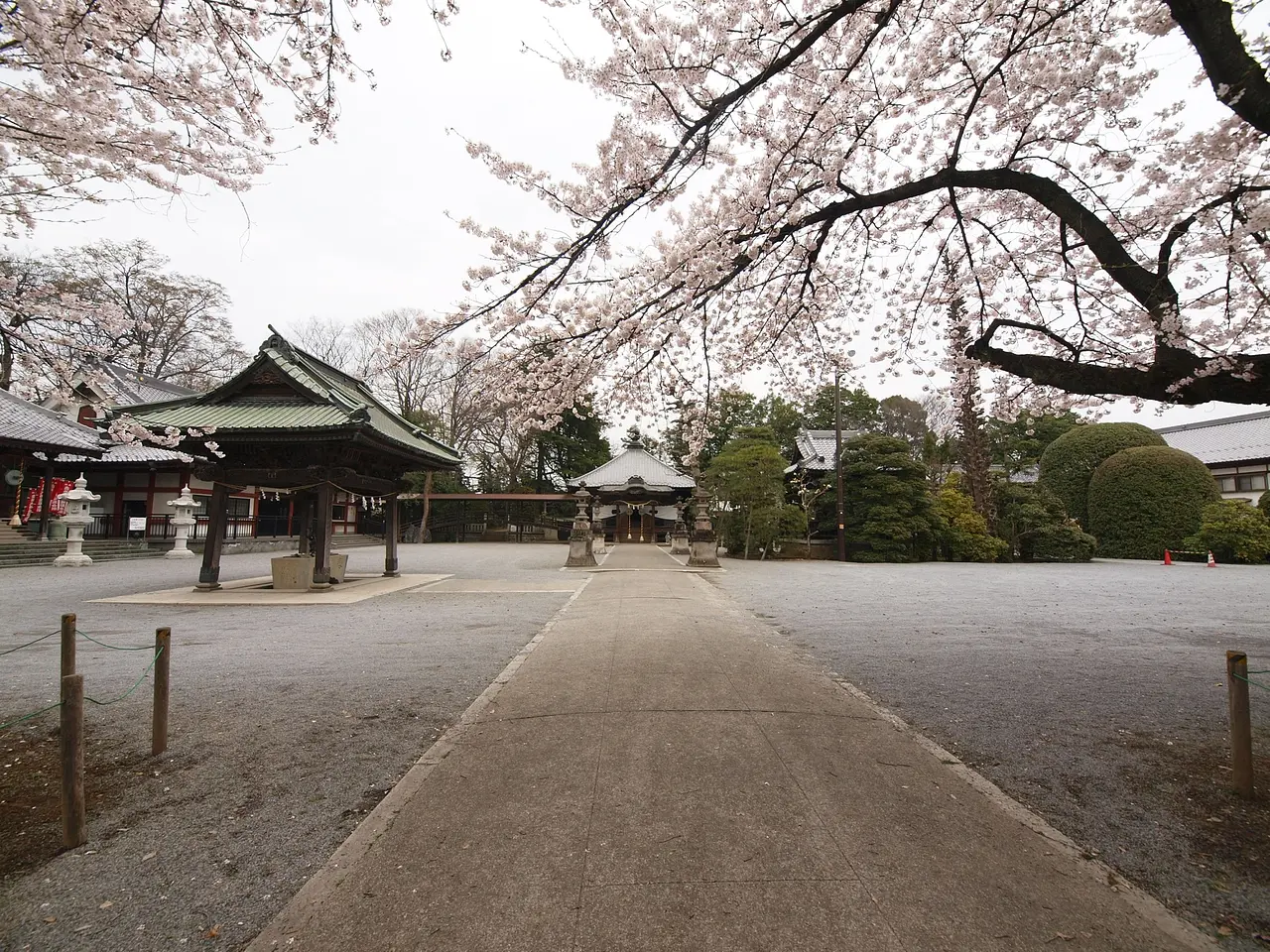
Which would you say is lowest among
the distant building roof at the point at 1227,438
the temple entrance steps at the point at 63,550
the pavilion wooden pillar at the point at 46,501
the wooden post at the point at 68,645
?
the temple entrance steps at the point at 63,550

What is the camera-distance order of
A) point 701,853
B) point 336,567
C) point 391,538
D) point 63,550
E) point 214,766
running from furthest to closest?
point 63,550 < point 391,538 < point 336,567 < point 214,766 < point 701,853

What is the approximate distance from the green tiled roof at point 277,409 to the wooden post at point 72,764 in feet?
26.4

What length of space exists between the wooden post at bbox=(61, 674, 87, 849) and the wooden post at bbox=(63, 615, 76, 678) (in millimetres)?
398

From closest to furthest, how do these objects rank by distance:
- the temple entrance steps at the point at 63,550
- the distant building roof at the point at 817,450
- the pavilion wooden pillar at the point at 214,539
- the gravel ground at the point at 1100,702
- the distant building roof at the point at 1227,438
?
the gravel ground at the point at 1100,702 < the pavilion wooden pillar at the point at 214,539 < the temple entrance steps at the point at 63,550 < the distant building roof at the point at 1227,438 < the distant building roof at the point at 817,450

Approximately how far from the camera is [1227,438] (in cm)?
2680

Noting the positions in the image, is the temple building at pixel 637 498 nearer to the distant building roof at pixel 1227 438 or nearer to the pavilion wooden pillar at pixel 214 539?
the pavilion wooden pillar at pixel 214 539

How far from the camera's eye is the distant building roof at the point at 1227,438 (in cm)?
2466

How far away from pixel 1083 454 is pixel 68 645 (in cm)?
3035

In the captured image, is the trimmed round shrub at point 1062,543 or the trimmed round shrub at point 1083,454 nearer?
the trimmed round shrub at point 1062,543

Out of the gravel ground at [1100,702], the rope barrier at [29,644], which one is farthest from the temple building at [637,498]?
the rope barrier at [29,644]

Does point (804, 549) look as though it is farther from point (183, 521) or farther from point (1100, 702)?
point (183, 521)

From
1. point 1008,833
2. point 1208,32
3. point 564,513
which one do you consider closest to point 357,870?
point 1008,833

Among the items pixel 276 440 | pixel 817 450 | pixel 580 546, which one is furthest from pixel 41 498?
pixel 817 450

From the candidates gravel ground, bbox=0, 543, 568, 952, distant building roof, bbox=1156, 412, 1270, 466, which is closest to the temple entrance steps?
gravel ground, bbox=0, 543, 568, 952
